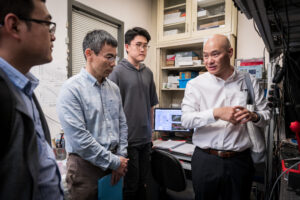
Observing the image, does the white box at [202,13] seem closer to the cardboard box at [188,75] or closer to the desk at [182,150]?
the cardboard box at [188,75]

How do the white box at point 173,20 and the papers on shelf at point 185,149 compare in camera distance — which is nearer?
the papers on shelf at point 185,149

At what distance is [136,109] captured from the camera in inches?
67.7

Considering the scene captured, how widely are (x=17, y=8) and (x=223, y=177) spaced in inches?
49.8

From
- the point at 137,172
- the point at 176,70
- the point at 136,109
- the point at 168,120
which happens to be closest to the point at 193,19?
the point at 176,70

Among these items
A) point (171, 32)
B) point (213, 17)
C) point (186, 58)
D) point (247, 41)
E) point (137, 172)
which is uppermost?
point (213, 17)

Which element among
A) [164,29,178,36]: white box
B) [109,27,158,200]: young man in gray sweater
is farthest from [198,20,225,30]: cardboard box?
[109,27,158,200]: young man in gray sweater

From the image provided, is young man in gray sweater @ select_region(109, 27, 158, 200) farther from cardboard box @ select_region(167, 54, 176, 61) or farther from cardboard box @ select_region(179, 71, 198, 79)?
cardboard box @ select_region(167, 54, 176, 61)

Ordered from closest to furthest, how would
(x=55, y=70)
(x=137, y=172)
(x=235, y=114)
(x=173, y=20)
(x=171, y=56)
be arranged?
(x=235, y=114)
(x=137, y=172)
(x=55, y=70)
(x=173, y=20)
(x=171, y=56)

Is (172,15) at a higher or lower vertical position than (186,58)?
higher

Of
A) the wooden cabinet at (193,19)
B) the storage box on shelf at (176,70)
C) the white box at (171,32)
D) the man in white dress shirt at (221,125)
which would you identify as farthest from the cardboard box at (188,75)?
the man in white dress shirt at (221,125)

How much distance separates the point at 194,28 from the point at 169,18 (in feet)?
1.54

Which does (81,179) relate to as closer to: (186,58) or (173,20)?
(186,58)

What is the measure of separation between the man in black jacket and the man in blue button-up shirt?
329 mm

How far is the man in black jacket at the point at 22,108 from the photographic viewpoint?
0.51 m
